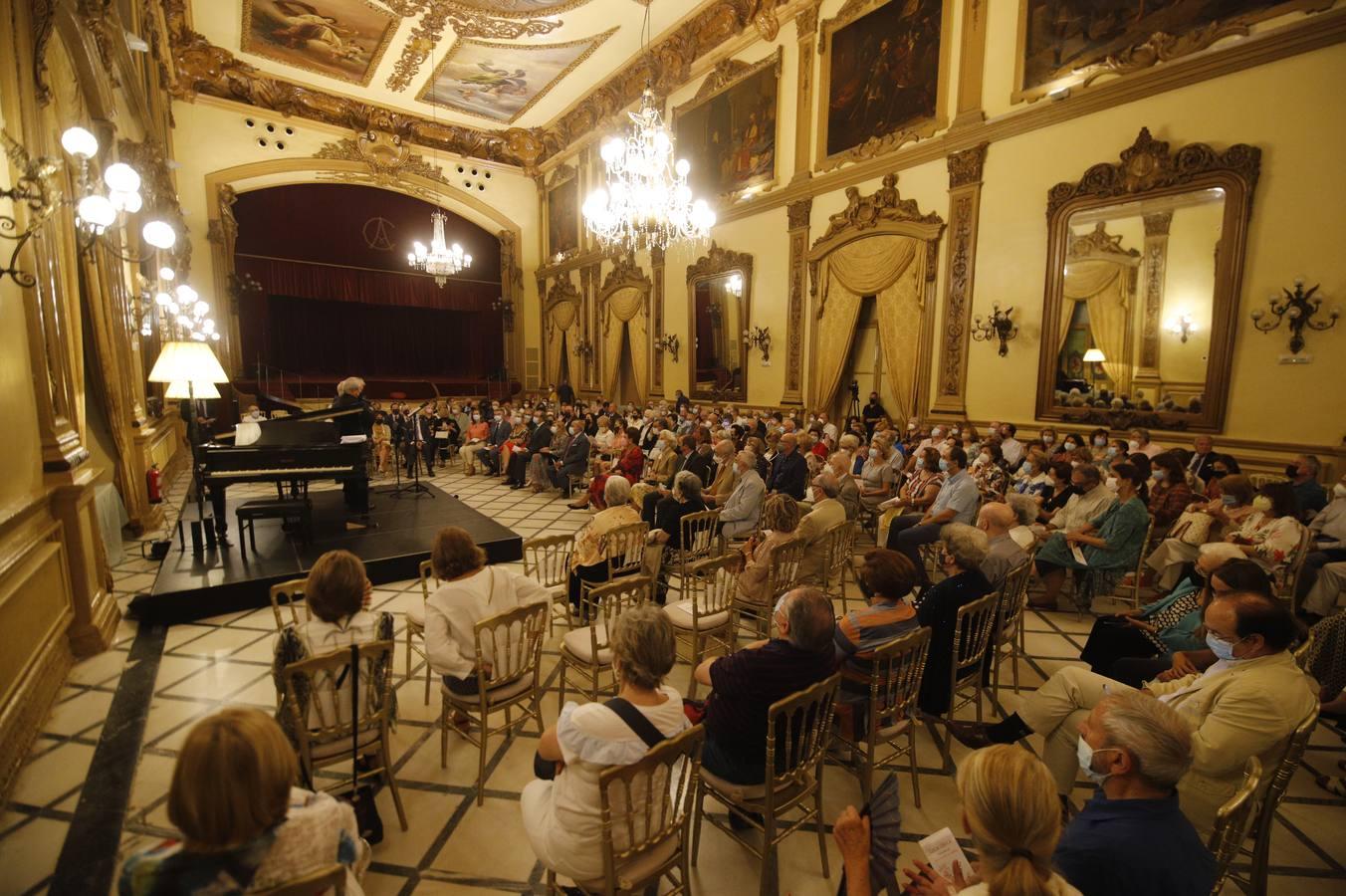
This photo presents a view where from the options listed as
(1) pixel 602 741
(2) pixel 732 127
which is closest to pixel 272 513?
(1) pixel 602 741

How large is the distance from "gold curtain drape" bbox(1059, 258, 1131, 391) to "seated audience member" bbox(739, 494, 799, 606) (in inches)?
220

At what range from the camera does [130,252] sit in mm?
7254

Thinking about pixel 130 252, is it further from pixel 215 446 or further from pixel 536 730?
pixel 536 730

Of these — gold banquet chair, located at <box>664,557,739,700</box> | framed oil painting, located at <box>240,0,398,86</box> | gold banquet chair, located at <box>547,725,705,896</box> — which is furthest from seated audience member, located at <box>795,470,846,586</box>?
framed oil painting, located at <box>240,0,398,86</box>

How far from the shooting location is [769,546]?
346 centimetres

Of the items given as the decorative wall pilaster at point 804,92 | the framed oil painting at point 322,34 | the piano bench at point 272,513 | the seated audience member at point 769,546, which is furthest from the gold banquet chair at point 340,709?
the framed oil painting at point 322,34

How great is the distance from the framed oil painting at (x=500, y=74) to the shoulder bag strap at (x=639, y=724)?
1370 centimetres

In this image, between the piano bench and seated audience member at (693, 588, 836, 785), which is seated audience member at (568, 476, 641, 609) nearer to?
seated audience member at (693, 588, 836, 785)

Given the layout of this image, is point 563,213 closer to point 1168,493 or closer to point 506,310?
point 506,310

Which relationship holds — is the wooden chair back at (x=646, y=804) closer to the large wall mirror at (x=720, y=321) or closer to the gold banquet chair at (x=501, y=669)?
the gold banquet chair at (x=501, y=669)

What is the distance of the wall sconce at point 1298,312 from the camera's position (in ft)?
18.1

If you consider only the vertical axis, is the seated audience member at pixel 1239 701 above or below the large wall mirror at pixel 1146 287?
below

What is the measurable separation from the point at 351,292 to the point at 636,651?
17.9 metres

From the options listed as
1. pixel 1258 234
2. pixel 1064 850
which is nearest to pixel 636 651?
pixel 1064 850
